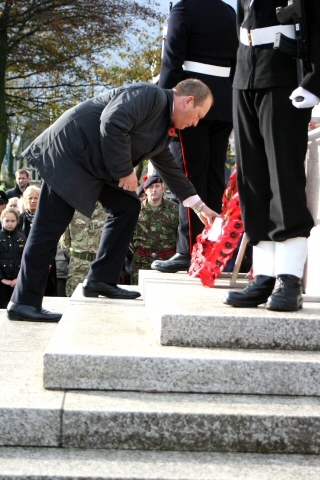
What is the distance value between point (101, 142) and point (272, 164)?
1.24 metres

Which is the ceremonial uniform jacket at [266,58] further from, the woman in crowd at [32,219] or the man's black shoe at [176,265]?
the woman in crowd at [32,219]

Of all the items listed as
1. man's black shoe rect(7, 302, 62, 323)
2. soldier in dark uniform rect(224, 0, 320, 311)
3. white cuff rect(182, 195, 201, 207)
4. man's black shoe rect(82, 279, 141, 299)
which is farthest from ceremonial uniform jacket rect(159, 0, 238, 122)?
man's black shoe rect(7, 302, 62, 323)

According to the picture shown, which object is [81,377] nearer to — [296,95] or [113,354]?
[113,354]

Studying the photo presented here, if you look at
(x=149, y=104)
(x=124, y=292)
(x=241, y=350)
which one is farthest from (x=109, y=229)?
(x=241, y=350)

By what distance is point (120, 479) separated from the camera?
3.15 metres

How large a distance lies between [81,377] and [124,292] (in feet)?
6.45

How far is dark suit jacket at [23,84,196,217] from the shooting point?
491cm

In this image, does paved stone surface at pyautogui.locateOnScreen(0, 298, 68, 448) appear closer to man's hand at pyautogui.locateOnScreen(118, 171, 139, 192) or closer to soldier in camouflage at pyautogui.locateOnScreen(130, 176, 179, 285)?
man's hand at pyautogui.locateOnScreen(118, 171, 139, 192)

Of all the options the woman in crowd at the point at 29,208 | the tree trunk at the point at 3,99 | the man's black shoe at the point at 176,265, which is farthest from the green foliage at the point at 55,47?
the man's black shoe at the point at 176,265

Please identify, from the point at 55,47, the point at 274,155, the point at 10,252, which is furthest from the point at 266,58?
the point at 55,47

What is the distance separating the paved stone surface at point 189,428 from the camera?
11.3 ft

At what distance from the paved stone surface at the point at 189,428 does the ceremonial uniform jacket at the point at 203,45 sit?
2898mm

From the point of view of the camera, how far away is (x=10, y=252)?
8672 mm

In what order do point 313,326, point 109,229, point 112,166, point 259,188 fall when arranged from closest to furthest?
point 313,326 → point 259,188 → point 112,166 → point 109,229
